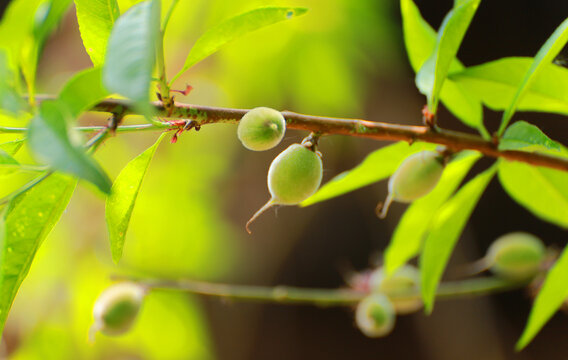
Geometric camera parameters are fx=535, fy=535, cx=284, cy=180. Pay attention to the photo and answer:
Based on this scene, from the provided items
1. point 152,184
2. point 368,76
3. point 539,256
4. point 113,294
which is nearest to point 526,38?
point 368,76

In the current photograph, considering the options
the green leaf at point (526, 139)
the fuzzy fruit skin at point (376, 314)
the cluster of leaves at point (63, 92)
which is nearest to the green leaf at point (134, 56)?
the cluster of leaves at point (63, 92)

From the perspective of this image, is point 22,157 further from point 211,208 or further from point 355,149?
point 355,149

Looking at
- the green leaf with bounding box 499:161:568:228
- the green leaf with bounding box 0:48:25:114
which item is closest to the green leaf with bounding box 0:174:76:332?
the green leaf with bounding box 0:48:25:114

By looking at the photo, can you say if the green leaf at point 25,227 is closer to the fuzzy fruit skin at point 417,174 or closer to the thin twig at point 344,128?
the thin twig at point 344,128

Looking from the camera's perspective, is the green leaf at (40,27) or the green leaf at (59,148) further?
the green leaf at (40,27)

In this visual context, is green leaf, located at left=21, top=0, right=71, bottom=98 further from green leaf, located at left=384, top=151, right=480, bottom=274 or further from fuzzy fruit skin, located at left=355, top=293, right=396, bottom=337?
fuzzy fruit skin, located at left=355, top=293, right=396, bottom=337

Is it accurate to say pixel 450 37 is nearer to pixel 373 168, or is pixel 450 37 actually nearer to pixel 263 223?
pixel 373 168
